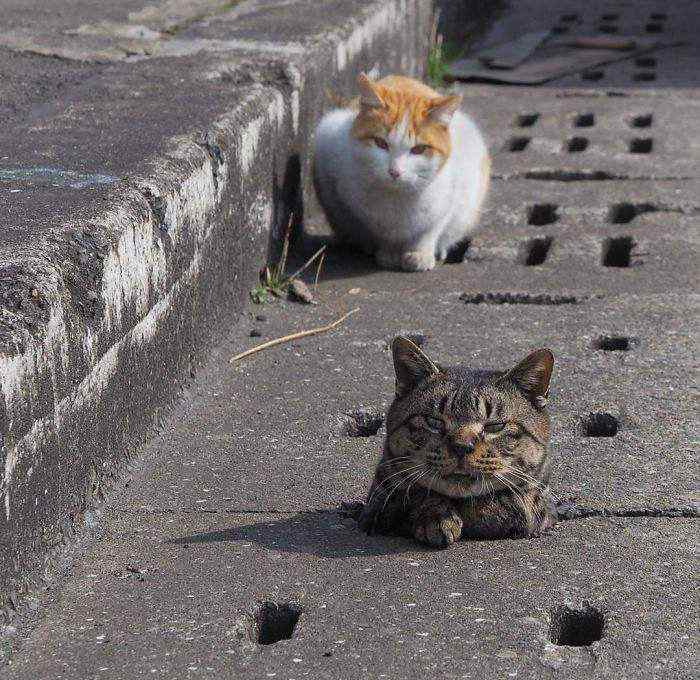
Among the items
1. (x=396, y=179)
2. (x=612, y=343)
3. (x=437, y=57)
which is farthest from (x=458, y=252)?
(x=437, y=57)

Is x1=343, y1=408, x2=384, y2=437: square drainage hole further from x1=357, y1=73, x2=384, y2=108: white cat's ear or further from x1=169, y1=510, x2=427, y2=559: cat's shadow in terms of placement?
x1=357, y1=73, x2=384, y2=108: white cat's ear

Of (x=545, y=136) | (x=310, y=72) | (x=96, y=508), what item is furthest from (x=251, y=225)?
(x=545, y=136)

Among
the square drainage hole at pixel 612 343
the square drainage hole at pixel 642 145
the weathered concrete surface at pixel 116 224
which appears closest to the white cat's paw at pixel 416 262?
the weathered concrete surface at pixel 116 224

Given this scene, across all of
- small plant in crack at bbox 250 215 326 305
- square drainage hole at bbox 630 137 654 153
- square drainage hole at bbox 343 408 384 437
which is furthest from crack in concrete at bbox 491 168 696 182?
square drainage hole at bbox 343 408 384 437

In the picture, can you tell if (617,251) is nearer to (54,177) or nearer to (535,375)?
(535,375)

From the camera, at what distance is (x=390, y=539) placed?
242 cm

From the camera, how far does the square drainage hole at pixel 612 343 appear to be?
3.42 m

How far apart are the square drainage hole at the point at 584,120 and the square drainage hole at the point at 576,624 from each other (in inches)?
169

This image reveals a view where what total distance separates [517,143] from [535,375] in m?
3.53

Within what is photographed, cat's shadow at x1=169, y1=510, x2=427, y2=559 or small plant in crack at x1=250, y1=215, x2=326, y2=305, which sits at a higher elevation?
cat's shadow at x1=169, y1=510, x2=427, y2=559

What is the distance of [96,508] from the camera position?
249cm

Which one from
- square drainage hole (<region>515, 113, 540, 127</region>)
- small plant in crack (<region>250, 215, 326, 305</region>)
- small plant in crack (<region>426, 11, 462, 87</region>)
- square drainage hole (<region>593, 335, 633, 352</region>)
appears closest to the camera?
square drainage hole (<region>593, 335, 633, 352</region>)

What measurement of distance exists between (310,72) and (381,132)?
487 millimetres

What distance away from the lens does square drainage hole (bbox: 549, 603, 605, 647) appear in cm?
206
